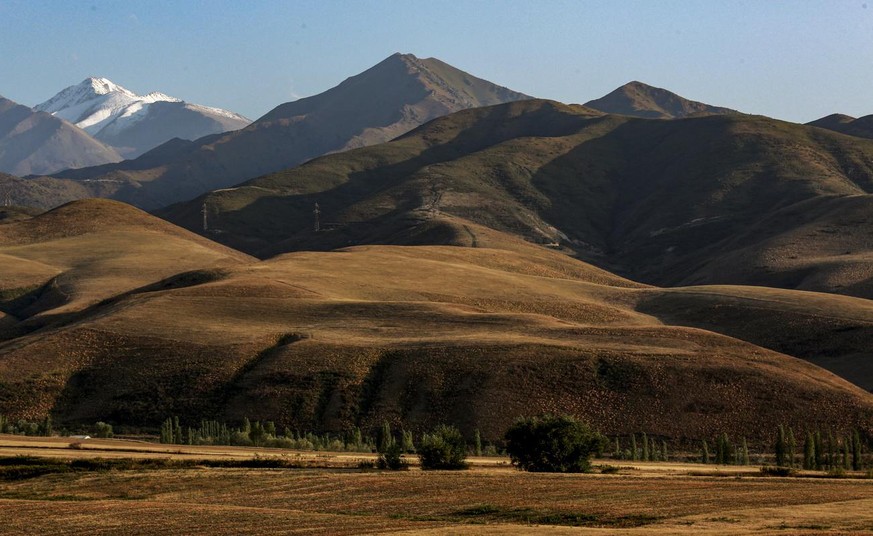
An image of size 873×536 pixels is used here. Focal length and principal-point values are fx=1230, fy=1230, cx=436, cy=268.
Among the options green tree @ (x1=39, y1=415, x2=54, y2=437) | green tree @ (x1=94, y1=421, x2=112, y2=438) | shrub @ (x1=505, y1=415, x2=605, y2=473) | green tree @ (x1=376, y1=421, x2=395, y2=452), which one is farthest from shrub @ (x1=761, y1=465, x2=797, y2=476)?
green tree @ (x1=39, y1=415, x2=54, y2=437)

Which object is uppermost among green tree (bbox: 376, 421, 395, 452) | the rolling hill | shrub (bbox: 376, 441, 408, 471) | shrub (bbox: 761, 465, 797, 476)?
the rolling hill

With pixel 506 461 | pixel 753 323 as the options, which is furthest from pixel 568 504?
pixel 753 323

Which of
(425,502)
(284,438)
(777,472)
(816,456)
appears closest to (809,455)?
(816,456)

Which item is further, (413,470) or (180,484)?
(413,470)

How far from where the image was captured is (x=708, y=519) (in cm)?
4850

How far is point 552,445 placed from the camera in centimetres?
7769

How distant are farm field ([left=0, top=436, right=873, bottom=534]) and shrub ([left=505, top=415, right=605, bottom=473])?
164 inches

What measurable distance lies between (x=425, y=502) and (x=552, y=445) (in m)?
22.3

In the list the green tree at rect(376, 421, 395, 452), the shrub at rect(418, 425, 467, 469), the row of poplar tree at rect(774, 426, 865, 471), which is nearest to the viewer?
the shrub at rect(418, 425, 467, 469)

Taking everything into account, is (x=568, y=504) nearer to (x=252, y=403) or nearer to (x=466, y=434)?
(x=466, y=434)

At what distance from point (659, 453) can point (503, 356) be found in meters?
26.9

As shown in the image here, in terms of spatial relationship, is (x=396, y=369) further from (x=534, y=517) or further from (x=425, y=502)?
(x=534, y=517)

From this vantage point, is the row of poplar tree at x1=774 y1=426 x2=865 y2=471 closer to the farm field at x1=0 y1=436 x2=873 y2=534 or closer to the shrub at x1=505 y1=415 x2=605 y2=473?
the farm field at x1=0 y1=436 x2=873 y2=534

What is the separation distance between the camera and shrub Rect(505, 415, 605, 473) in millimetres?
77438
